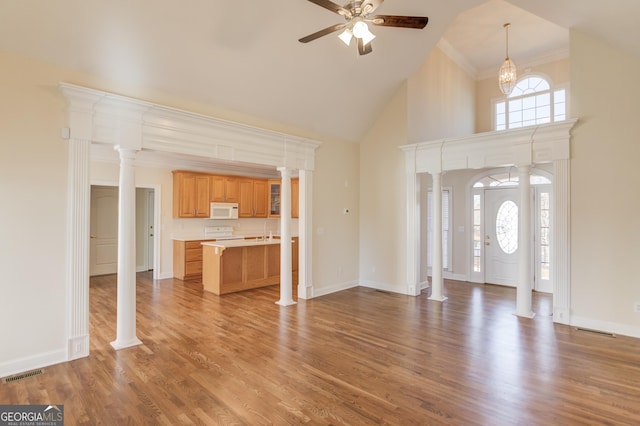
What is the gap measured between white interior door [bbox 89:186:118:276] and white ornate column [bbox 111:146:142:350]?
485 cm

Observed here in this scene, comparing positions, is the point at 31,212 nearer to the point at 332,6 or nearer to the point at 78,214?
the point at 78,214

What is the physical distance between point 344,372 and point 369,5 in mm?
3175

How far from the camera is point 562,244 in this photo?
4.41 meters

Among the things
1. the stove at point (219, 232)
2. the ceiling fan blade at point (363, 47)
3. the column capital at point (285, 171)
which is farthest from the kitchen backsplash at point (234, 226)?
the ceiling fan blade at point (363, 47)

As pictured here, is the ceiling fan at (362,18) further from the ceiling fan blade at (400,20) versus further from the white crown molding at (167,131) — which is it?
the white crown molding at (167,131)

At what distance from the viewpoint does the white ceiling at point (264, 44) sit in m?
3.04

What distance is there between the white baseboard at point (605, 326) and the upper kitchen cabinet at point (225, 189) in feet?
22.7

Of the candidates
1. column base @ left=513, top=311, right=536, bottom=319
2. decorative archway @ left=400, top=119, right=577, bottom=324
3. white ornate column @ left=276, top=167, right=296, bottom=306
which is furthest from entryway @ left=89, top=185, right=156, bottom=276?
column base @ left=513, top=311, right=536, bottom=319

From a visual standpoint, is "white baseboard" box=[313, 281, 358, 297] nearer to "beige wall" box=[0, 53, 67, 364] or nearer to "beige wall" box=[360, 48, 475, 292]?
"beige wall" box=[360, 48, 475, 292]

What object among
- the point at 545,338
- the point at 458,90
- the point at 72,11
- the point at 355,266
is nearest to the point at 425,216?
the point at 355,266

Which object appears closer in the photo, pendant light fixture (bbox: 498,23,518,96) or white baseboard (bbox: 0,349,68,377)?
white baseboard (bbox: 0,349,68,377)

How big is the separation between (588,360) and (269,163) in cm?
456

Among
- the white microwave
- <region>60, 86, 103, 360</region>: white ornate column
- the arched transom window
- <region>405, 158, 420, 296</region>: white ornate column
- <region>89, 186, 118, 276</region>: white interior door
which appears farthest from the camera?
the white microwave

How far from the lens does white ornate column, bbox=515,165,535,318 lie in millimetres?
4766
